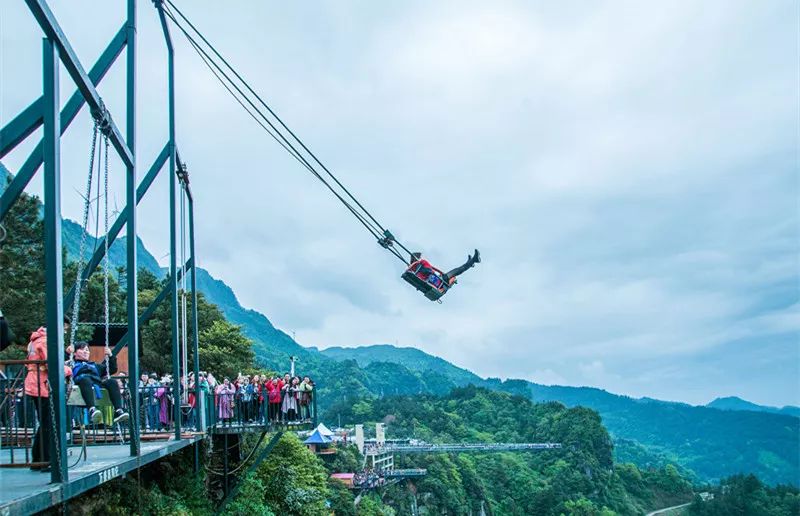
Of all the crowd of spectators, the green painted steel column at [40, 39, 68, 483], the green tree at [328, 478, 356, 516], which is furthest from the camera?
the green tree at [328, 478, 356, 516]

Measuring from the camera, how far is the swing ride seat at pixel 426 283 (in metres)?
14.9

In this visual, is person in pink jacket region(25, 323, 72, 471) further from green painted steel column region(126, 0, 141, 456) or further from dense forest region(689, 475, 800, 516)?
dense forest region(689, 475, 800, 516)

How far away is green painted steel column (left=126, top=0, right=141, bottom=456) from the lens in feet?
30.6

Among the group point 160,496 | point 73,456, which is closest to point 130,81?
point 73,456

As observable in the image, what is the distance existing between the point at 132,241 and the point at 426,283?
21.8ft

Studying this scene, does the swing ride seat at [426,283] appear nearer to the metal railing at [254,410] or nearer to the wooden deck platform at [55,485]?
the metal railing at [254,410]

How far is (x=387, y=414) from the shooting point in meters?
161

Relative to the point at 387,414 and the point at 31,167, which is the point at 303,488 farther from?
the point at 387,414

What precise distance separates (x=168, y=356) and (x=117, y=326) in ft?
42.4

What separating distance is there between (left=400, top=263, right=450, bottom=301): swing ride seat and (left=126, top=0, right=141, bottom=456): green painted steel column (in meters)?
6.15

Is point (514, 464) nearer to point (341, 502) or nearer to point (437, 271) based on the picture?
point (341, 502)


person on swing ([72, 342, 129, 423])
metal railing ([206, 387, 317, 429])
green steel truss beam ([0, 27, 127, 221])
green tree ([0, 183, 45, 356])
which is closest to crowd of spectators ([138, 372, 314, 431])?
metal railing ([206, 387, 317, 429])

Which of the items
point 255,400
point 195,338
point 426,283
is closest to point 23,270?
point 195,338

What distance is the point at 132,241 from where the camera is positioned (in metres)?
9.58
